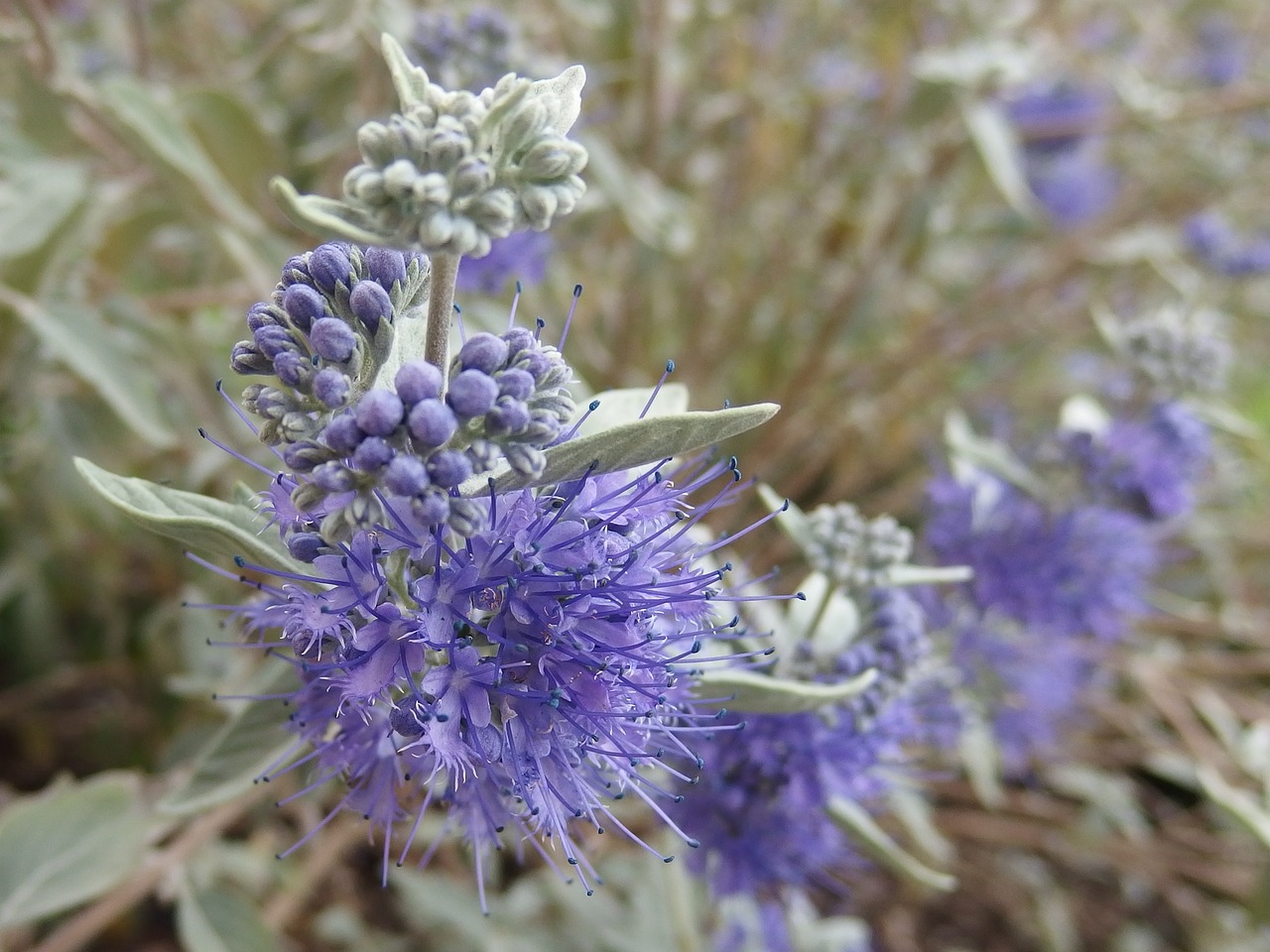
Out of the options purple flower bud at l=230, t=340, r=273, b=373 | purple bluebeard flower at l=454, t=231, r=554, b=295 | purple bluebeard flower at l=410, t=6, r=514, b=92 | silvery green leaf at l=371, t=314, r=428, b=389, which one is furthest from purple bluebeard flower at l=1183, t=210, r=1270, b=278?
purple flower bud at l=230, t=340, r=273, b=373

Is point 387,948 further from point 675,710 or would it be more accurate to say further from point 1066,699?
point 1066,699

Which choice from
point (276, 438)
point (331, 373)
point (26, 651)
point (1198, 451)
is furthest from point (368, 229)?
point (26, 651)

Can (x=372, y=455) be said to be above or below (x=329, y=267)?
below

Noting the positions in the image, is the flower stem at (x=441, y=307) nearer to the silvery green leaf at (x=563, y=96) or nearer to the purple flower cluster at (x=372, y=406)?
the purple flower cluster at (x=372, y=406)

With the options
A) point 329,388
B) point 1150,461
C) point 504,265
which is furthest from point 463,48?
point 1150,461

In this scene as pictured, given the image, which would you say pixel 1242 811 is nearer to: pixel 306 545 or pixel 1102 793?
pixel 1102 793

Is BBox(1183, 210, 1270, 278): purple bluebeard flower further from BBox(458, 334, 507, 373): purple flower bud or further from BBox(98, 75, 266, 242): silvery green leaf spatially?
BBox(458, 334, 507, 373): purple flower bud

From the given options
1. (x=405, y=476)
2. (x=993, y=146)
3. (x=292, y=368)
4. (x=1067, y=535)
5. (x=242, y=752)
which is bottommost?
(x=1067, y=535)
